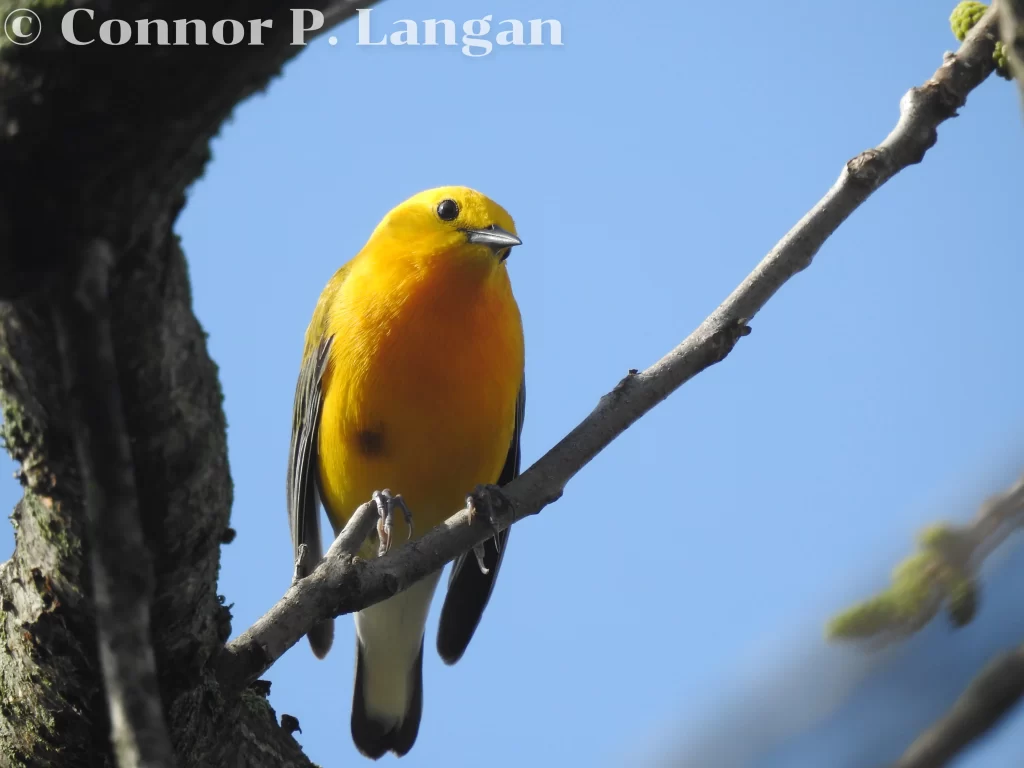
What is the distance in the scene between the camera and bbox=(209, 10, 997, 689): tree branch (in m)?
3.54

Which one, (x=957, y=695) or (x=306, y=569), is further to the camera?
(x=306, y=569)

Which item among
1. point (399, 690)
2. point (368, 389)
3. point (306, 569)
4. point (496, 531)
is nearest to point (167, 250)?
point (496, 531)

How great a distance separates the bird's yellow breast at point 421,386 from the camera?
5277 millimetres

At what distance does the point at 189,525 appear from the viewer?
3.03m

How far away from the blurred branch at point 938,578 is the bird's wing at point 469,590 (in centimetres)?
446

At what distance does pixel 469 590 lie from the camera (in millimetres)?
6020

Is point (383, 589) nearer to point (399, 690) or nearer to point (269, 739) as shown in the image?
point (269, 739)

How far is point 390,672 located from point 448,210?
9.13ft

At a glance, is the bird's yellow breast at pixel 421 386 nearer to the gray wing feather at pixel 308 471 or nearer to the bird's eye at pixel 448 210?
the gray wing feather at pixel 308 471

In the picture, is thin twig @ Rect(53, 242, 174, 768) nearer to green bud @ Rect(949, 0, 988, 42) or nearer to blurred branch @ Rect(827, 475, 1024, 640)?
blurred branch @ Rect(827, 475, 1024, 640)

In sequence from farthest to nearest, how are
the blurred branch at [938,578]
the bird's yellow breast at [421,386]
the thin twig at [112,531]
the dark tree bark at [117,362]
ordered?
1. the bird's yellow breast at [421,386]
2. the dark tree bark at [117,362]
3. the thin twig at [112,531]
4. the blurred branch at [938,578]

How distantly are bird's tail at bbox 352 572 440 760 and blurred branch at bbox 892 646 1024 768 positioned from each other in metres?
5.28

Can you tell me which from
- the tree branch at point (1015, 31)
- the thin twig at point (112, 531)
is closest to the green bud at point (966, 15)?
the tree branch at point (1015, 31)

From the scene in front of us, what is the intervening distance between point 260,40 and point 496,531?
93.0 inches
